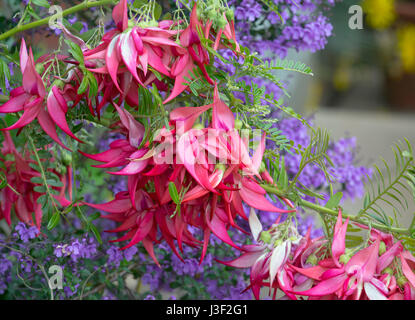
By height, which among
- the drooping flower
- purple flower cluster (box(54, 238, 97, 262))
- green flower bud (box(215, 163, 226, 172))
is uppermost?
the drooping flower

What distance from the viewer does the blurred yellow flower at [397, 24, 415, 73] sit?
10.2 ft

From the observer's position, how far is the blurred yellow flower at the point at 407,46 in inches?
122

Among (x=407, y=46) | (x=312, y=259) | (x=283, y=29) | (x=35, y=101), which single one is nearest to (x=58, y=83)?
(x=35, y=101)

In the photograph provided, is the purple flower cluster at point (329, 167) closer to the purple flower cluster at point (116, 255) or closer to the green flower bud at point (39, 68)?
the purple flower cluster at point (116, 255)

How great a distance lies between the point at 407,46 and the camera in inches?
124

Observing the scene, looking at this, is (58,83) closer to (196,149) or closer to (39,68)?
(39,68)

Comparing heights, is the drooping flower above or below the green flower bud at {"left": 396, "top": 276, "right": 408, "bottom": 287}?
above

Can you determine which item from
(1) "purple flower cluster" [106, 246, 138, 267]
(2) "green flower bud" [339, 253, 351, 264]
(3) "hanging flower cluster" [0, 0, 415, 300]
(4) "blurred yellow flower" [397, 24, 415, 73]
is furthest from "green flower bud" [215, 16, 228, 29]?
(4) "blurred yellow flower" [397, 24, 415, 73]

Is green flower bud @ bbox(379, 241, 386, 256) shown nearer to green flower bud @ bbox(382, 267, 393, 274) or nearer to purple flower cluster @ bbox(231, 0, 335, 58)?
green flower bud @ bbox(382, 267, 393, 274)

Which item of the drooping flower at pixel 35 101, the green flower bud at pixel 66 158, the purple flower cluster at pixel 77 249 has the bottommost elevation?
the purple flower cluster at pixel 77 249

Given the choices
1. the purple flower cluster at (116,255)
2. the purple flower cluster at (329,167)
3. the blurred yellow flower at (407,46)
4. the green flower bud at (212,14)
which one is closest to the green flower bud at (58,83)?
the green flower bud at (212,14)

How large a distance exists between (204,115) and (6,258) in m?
0.40

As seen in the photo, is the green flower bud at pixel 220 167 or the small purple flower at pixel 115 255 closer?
the green flower bud at pixel 220 167

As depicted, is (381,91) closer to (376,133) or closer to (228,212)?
(376,133)
